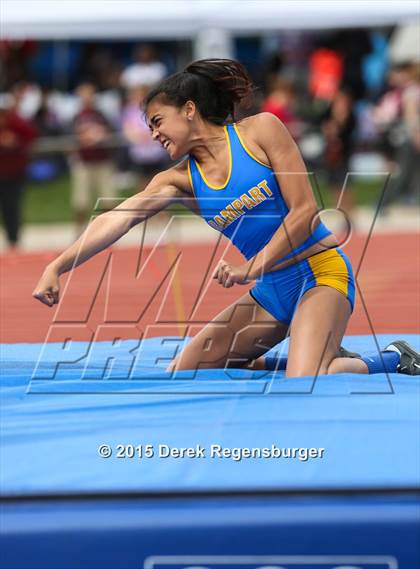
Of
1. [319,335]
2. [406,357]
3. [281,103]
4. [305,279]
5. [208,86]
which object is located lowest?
[319,335]

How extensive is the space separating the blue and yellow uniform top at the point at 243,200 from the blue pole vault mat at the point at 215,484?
796 mm

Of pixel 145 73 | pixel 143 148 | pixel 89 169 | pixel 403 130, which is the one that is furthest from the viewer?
pixel 145 73

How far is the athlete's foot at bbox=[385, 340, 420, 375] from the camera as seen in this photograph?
3.66 meters

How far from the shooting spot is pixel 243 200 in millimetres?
3617

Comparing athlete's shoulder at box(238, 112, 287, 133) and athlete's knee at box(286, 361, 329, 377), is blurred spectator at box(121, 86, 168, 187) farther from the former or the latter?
athlete's knee at box(286, 361, 329, 377)

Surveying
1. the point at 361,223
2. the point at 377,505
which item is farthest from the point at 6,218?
the point at 377,505

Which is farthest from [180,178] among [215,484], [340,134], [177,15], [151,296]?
[340,134]

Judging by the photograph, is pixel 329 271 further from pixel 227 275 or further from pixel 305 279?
pixel 227 275

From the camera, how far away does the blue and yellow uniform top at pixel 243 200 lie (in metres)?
3.59

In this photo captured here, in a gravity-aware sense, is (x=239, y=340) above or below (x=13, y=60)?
below

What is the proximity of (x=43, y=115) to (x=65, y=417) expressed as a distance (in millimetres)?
12213

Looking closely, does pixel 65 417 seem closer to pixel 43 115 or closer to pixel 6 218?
pixel 6 218

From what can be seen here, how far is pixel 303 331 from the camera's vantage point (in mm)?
3598

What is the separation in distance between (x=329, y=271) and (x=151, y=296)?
2796mm
